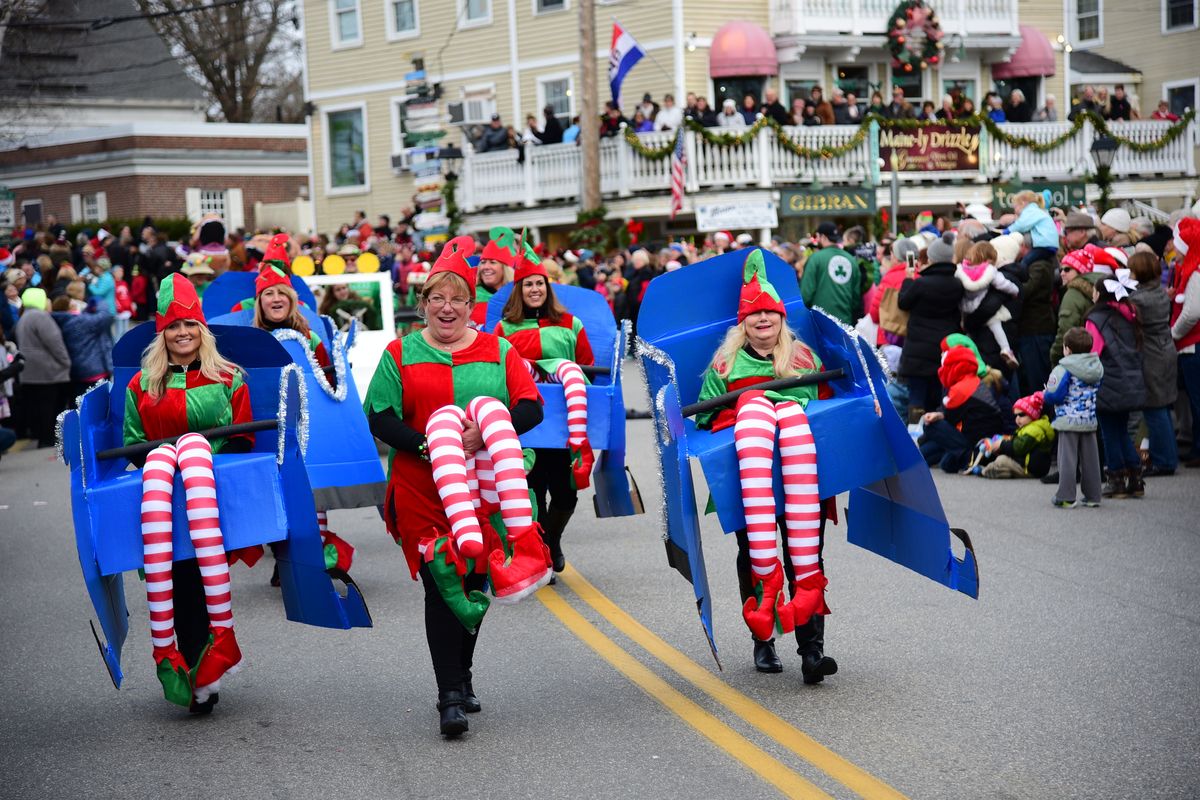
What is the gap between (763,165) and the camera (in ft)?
101

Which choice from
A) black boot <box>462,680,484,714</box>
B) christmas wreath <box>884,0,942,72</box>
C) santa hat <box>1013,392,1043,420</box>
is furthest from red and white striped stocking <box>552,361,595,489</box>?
christmas wreath <box>884,0,942,72</box>

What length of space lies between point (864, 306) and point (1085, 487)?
716 cm

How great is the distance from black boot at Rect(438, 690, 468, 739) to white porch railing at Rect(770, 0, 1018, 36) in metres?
28.1

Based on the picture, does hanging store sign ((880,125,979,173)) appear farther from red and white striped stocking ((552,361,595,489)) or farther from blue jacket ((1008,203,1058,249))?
red and white striped stocking ((552,361,595,489))

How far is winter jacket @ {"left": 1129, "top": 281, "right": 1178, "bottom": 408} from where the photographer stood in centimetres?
1238

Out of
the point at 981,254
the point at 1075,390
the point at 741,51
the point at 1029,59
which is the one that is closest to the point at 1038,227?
the point at 981,254

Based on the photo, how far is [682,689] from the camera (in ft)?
22.2

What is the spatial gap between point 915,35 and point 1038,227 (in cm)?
1892

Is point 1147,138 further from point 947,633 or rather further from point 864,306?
point 947,633

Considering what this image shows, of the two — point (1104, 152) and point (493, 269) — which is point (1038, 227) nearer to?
point (493, 269)

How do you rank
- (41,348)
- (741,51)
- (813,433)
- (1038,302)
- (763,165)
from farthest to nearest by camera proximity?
1. (741,51)
2. (763,165)
3. (41,348)
4. (1038,302)
5. (813,433)

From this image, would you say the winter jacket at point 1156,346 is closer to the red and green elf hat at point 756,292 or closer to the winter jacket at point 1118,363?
the winter jacket at point 1118,363

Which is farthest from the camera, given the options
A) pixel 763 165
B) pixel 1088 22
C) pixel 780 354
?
pixel 1088 22

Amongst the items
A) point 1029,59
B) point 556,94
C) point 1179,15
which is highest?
point 1179,15
